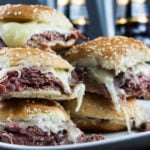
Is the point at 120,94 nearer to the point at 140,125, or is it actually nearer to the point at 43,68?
the point at 140,125

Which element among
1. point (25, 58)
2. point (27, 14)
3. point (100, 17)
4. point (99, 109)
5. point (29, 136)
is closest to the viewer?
point (29, 136)

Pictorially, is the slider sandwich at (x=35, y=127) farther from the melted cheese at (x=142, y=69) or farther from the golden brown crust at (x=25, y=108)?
the melted cheese at (x=142, y=69)

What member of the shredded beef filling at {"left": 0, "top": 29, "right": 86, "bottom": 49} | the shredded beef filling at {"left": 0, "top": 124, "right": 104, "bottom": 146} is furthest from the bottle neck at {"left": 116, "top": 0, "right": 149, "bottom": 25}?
the shredded beef filling at {"left": 0, "top": 124, "right": 104, "bottom": 146}

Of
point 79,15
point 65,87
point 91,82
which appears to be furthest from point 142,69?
point 79,15

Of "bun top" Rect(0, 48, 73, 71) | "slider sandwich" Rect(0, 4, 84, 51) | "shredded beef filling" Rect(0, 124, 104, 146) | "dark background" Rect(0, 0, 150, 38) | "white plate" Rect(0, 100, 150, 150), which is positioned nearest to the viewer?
"white plate" Rect(0, 100, 150, 150)

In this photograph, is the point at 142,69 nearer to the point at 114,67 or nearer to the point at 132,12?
the point at 114,67

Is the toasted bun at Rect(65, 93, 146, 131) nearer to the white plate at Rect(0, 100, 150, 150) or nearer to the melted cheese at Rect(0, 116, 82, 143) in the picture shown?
the melted cheese at Rect(0, 116, 82, 143)

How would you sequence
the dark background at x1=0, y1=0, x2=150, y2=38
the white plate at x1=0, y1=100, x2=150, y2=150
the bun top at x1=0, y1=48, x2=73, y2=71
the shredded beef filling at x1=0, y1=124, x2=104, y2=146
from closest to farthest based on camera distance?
the white plate at x1=0, y1=100, x2=150, y2=150
the shredded beef filling at x1=0, y1=124, x2=104, y2=146
the bun top at x1=0, y1=48, x2=73, y2=71
the dark background at x1=0, y1=0, x2=150, y2=38

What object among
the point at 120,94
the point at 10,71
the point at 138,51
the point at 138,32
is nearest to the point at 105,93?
the point at 120,94
